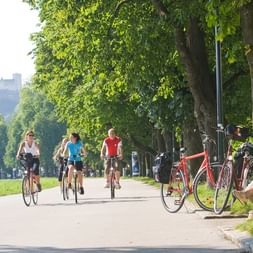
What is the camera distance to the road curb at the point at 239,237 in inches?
335

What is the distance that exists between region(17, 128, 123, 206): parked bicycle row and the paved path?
6.03 ft

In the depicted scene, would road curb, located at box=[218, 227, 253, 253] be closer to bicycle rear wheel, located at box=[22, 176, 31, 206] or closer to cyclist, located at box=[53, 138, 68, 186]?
bicycle rear wheel, located at box=[22, 176, 31, 206]

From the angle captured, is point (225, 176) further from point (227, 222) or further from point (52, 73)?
point (52, 73)

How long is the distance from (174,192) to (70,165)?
20.1 ft

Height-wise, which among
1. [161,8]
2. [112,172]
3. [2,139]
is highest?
[2,139]

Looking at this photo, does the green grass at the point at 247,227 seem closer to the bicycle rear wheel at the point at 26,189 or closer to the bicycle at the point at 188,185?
the bicycle at the point at 188,185

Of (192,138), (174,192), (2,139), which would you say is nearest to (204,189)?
(174,192)

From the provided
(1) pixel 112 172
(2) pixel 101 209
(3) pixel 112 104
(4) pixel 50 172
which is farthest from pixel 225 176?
(4) pixel 50 172

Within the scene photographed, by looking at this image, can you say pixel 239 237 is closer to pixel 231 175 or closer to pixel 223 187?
pixel 231 175

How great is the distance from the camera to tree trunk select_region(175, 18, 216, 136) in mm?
18781

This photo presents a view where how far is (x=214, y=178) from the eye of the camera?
12859mm

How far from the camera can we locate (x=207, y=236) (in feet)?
33.5

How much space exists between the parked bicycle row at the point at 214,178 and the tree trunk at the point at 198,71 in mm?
4735

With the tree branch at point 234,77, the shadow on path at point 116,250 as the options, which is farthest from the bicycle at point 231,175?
the tree branch at point 234,77
